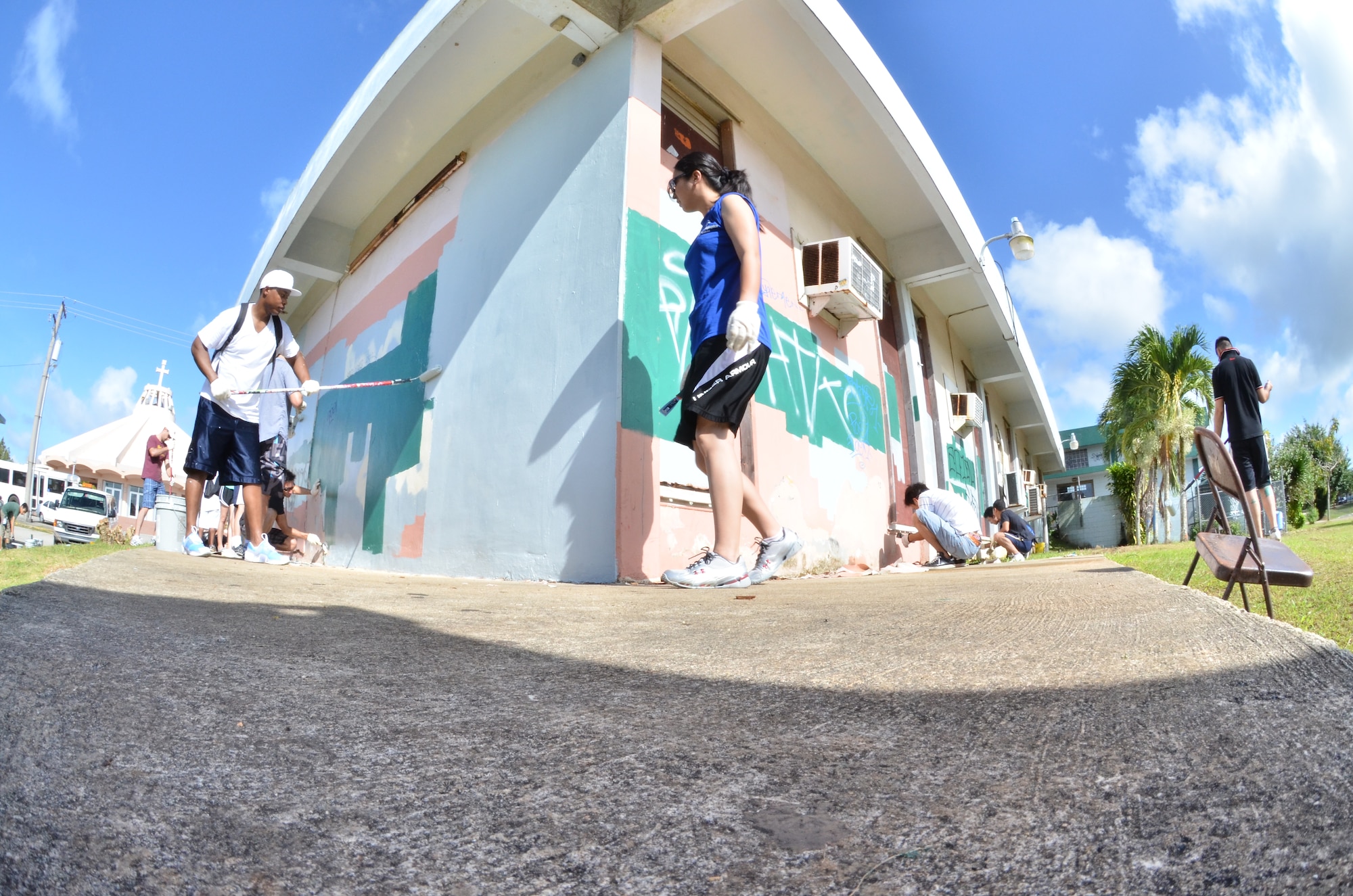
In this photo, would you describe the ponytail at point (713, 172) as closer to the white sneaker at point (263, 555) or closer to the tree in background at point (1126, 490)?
the white sneaker at point (263, 555)

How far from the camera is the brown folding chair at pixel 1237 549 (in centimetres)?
237

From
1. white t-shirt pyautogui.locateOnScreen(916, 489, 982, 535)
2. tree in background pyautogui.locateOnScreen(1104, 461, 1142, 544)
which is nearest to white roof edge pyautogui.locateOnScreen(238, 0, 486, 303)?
white t-shirt pyautogui.locateOnScreen(916, 489, 982, 535)

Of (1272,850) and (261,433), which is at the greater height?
(261,433)

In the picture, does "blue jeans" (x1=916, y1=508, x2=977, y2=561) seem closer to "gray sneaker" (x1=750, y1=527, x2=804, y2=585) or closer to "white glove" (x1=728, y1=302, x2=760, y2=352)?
"gray sneaker" (x1=750, y1=527, x2=804, y2=585)

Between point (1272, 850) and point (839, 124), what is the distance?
7070mm

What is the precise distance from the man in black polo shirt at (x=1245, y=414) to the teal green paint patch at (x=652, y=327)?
3931mm

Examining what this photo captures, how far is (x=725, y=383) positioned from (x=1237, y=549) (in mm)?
2049


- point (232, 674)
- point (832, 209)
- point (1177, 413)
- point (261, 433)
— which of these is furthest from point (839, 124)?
point (1177, 413)

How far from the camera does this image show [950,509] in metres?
6.57

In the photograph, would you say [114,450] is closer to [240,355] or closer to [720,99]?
[240,355]

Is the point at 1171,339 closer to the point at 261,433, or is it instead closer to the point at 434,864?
the point at 261,433

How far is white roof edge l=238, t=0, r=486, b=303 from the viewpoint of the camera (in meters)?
4.90

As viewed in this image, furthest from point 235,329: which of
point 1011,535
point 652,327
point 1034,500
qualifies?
point 1034,500

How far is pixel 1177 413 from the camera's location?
16.4 m
